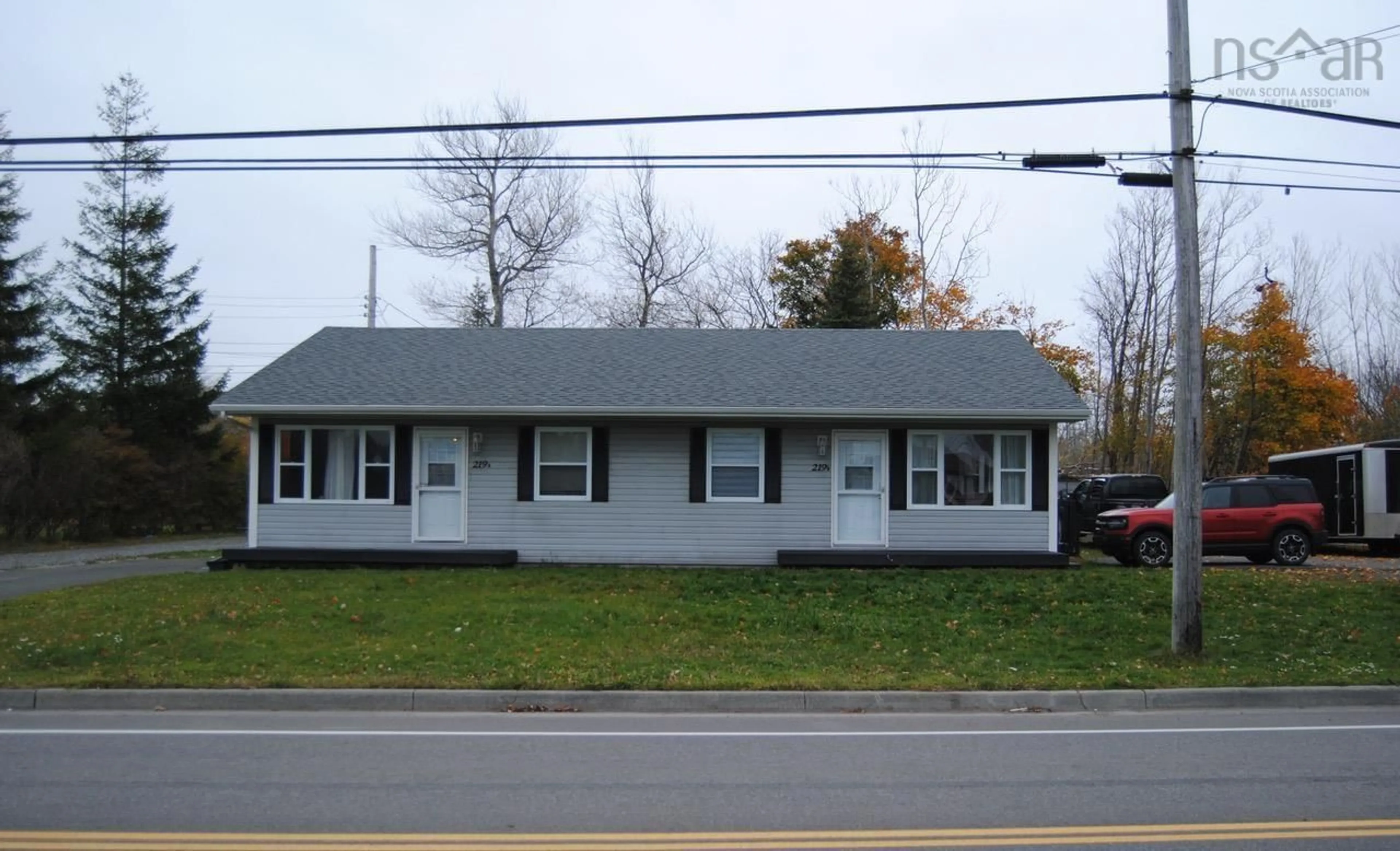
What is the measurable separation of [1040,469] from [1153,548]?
3.23 meters

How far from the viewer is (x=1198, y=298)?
43.0 feet

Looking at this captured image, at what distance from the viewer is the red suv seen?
2131 centimetres

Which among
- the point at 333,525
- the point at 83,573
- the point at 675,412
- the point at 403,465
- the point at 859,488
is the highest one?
the point at 675,412

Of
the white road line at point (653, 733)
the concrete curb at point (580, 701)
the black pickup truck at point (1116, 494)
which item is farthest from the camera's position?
the black pickup truck at point (1116, 494)

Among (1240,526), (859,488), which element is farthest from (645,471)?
(1240,526)

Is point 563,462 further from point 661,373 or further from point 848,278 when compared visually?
point 848,278

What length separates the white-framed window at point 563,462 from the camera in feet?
65.9

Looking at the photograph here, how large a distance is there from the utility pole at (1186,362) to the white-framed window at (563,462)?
33.9ft

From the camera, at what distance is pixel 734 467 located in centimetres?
2008

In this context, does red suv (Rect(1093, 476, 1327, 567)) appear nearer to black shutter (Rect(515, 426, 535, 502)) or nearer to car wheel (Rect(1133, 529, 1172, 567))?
car wheel (Rect(1133, 529, 1172, 567))

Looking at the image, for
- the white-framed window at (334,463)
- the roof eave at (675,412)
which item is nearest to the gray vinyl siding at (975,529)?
the roof eave at (675,412)

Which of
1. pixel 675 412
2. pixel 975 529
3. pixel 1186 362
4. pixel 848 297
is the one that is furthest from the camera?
pixel 848 297

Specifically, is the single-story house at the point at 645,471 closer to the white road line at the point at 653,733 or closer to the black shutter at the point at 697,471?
the black shutter at the point at 697,471

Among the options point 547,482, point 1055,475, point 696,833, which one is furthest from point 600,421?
point 696,833
